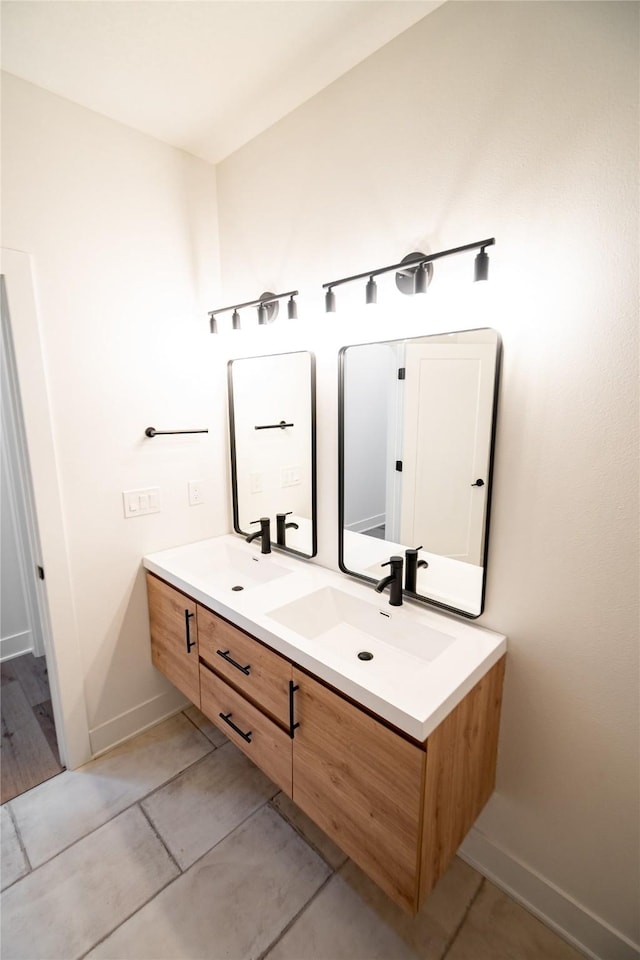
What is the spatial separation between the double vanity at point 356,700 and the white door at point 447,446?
29 cm

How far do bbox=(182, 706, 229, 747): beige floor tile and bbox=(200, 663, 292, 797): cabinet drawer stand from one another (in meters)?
0.42

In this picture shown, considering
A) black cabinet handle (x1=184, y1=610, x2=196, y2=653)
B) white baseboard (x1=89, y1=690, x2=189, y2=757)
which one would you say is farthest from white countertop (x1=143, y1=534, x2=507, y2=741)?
white baseboard (x1=89, y1=690, x2=189, y2=757)

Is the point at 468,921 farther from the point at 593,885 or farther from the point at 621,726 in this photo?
the point at 621,726

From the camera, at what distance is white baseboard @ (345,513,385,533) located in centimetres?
170

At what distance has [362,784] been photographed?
3.80 feet

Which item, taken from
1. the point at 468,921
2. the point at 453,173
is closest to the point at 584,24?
the point at 453,173

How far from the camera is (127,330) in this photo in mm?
1892

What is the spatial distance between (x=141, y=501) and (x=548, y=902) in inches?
82.4

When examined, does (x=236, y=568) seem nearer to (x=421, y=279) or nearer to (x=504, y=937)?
(x=421, y=279)

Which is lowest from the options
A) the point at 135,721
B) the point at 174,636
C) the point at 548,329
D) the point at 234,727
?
the point at 135,721

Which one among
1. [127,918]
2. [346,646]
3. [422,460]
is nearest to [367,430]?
[422,460]

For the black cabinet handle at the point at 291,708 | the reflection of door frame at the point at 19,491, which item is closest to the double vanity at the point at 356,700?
the black cabinet handle at the point at 291,708

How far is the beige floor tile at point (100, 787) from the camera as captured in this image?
5.38 ft

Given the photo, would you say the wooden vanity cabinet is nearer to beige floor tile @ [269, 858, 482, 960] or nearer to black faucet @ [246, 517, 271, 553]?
beige floor tile @ [269, 858, 482, 960]
